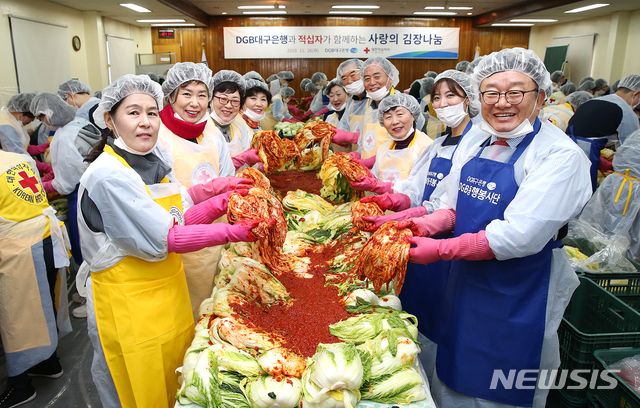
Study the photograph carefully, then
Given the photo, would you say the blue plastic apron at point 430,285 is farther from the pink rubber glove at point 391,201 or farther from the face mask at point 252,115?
the face mask at point 252,115

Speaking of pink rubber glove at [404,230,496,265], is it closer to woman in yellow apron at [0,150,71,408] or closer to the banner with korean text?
woman in yellow apron at [0,150,71,408]

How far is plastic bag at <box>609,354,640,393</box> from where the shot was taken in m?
2.43

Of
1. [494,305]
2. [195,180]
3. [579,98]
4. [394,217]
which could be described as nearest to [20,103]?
[195,180]

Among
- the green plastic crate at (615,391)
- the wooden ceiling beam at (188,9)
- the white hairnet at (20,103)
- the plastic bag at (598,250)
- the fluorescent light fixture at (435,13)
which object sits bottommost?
the green plastic crate at (615,391)

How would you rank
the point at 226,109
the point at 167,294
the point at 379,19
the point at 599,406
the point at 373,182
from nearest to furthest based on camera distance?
the point at 167,294 < the point at 599,406 < the point at 373,182 < the point at 226,109 < the point at 379,19

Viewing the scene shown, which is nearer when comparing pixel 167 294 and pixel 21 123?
pixel 167 294

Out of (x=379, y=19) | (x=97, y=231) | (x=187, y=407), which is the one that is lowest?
(x=187, y=407)

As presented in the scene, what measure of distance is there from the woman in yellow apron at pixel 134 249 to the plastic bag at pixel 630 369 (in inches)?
93.4

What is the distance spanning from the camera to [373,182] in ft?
12.0

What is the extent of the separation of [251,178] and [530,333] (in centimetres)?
212

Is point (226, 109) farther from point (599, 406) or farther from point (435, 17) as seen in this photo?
point (435, 17)

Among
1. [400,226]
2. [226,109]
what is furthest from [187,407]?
[226,109]

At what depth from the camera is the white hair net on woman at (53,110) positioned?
5.07 metres

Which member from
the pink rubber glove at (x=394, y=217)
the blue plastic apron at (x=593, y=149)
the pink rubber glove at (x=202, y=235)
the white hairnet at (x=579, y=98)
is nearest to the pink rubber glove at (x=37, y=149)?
the pink rubber glove at (x=202, y=235)
